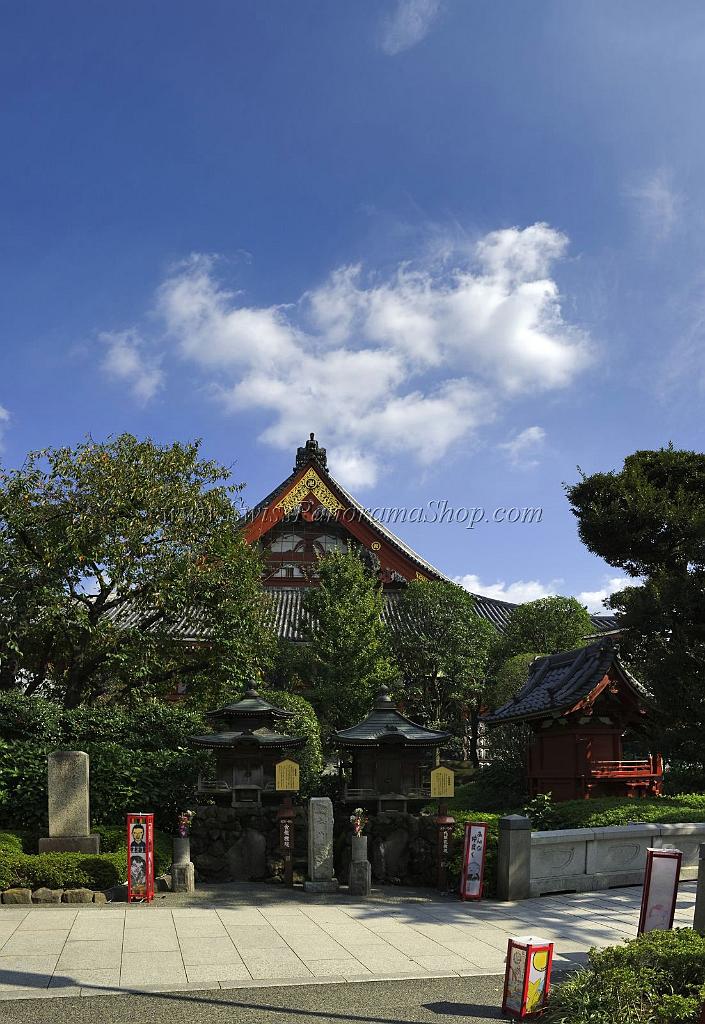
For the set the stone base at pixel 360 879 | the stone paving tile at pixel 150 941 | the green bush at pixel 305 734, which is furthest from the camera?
the green bush at pixel 305 734

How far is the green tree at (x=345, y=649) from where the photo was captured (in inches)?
1206

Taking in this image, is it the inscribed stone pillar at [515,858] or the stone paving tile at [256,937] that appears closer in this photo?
the stone paving tile at [256,937]

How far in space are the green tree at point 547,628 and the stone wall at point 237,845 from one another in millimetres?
17325

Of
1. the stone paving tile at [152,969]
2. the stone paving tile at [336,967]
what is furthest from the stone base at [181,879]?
the stone paving tile at [336,967]

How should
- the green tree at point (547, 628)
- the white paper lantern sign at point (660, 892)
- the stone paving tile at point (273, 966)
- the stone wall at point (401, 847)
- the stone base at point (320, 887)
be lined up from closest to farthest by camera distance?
1. the stone paving tile at point (273, 966)
2. the white paper lantern sign at point (660, 892)
3. the stone base at point (320, 887)
4. the stone wall at point (401, 847)
5. the green tree at point (547, 628)

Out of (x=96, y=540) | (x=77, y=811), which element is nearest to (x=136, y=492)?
(x=96, y=540)

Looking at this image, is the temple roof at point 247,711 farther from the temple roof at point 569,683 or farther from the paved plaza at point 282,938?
the paved plaza at point 282,938

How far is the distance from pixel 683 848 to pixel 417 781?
27.6ft

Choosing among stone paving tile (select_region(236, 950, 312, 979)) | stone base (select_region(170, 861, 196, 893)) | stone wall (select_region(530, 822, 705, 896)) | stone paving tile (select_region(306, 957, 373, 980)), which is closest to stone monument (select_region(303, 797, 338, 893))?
stone base (select_region(170, 861, 196, 893))

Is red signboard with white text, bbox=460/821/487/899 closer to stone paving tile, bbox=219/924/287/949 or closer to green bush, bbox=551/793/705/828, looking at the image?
green bush, bbox=551/793/705/828

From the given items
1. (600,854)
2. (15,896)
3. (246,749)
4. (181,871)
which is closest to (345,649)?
(246,749)

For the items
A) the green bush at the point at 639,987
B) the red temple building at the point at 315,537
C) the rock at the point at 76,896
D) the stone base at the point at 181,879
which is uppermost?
the red temple building at the point at 315,537

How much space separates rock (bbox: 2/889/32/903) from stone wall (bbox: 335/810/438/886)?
746 cm

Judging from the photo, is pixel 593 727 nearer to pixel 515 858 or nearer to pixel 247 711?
pixel 515 858
